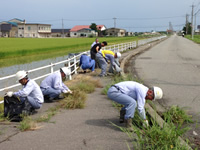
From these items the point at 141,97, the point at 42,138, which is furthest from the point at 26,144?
the point at 141,97

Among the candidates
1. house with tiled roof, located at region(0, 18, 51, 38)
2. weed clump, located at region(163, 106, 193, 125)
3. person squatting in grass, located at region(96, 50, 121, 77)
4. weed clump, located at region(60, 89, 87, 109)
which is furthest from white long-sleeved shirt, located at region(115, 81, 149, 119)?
house with tiled roof, located at region(0, 18, 51, 38)

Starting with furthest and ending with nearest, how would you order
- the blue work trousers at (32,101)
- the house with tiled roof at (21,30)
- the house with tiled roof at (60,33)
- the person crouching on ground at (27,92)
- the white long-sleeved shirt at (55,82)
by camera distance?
the house with tiled roof at (60,33)
the house with tiled roof at (21,30)
the white long-sleeved shirt at (55,82)
the blue work trousers at (32,101)
the person crouching on ground at (27,92)

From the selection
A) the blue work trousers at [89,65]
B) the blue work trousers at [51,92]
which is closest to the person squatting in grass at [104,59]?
the blue work trousers at [89,65]

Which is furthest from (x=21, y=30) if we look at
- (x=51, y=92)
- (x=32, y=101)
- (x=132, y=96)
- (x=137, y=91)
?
(x=137, y=91)

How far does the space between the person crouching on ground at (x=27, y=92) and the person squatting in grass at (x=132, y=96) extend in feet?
5.69

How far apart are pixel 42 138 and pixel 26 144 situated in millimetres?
344

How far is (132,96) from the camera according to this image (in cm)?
541

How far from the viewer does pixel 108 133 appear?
16.8ft

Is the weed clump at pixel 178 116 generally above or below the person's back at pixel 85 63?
below

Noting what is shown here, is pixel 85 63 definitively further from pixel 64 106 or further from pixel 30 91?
pixel 30 91

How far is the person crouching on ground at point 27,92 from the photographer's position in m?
5.87

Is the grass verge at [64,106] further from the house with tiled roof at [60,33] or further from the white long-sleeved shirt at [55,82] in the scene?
the house with tiled roof at [60,33]

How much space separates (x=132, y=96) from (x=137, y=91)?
10.2 inches

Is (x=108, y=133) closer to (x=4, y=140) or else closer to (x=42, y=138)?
(x=42, y=138)
